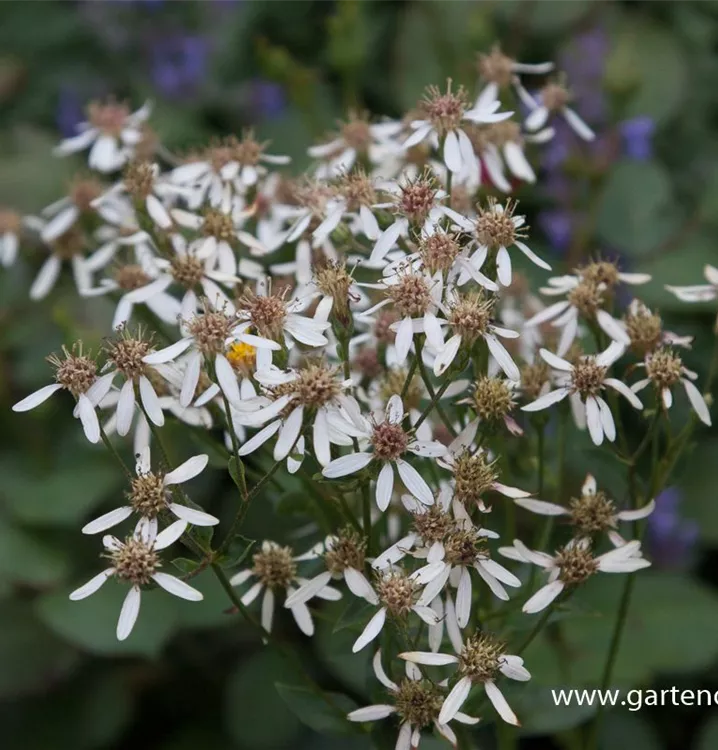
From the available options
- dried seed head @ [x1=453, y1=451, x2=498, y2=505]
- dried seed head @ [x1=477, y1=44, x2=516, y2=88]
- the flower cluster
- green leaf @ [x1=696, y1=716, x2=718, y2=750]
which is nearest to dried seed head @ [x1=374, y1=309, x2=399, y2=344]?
the flower cluster

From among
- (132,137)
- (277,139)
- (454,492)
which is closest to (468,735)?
(454,492)

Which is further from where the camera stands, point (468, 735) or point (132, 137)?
point (132, 137)

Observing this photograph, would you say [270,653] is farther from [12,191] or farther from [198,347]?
[12,191]

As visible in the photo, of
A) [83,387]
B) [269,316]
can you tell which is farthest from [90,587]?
[269,316]

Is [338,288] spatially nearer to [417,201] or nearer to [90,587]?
[417,201]

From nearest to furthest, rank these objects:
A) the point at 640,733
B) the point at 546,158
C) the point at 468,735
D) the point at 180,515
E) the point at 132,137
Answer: the point at 180,515 < the point at 468,735 < the point at 132,137 < the point at 640,733 < the point at 546,158

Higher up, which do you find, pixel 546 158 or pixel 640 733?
pixel 546 158

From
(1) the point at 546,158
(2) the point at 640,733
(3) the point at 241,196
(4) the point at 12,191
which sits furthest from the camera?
(4) the point at 12,191

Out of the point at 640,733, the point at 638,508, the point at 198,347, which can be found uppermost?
the point at 198,347
